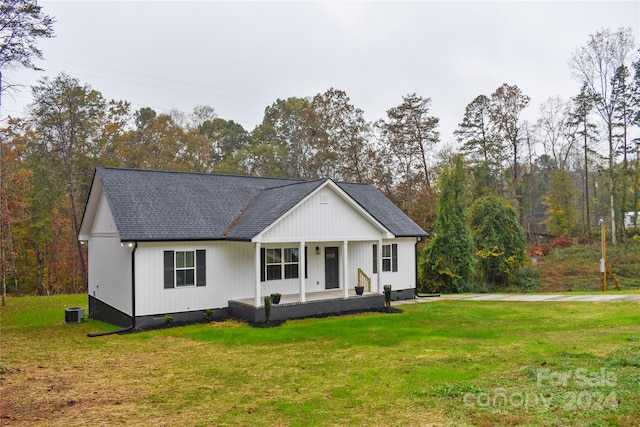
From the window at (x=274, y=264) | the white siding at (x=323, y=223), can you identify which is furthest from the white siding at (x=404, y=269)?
the window at (x=274, y=264)

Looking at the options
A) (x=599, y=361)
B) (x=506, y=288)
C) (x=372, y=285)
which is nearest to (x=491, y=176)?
(x=506, y=288)

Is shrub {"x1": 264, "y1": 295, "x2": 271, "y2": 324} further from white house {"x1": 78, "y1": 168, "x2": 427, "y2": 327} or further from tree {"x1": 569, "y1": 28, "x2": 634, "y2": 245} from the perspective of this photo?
tree {"x1": 569, "y1": 28, "x2": 634, "y2": 245}

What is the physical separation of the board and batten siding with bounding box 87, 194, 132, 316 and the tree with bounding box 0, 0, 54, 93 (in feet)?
17.6

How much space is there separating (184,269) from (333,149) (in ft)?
70.5

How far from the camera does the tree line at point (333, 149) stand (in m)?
27.9

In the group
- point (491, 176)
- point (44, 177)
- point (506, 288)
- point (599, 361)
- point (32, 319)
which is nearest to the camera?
point (599, 361)

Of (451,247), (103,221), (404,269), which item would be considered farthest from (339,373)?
(451,247)

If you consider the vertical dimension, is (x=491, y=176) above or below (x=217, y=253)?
above

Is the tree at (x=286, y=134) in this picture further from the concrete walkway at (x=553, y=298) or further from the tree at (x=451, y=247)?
the concrete walkway at (x=553, y=298)

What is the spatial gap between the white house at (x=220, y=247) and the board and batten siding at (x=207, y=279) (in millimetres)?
33

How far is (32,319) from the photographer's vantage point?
17.0 meters

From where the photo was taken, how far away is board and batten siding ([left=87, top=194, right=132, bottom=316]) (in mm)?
14266

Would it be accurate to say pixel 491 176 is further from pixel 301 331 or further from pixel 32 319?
pixel 32 319

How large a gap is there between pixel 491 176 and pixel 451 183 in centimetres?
1663
